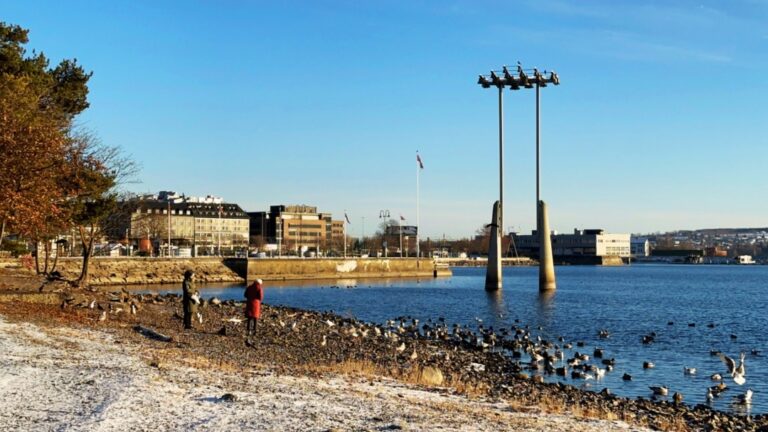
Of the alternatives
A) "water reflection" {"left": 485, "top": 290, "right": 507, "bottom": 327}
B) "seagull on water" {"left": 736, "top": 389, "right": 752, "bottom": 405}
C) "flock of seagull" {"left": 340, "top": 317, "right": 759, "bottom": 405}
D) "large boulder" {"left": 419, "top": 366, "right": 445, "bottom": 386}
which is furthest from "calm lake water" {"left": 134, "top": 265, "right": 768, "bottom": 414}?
"large boulder" {"left": 419, "top": 366, "right": 445, "bottom": 386}

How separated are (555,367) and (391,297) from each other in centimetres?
5089

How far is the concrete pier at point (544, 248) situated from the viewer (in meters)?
86.9

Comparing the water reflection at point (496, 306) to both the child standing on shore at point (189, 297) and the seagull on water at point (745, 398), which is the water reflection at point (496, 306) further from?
the seagull on water at point (745, 398)

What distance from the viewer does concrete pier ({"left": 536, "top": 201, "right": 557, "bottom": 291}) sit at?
86875mm

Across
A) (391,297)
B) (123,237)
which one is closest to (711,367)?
(391,297)

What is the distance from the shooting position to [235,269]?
377 ft

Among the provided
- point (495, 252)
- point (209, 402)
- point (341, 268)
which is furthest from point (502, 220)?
point (209, 402)

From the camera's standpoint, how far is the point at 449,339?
136 ft

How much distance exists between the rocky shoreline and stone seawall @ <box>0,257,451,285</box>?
150 ft

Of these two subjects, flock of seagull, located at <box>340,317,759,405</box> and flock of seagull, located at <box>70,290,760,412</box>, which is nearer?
flock of seagull, located at <box>340,317,759,405</box>

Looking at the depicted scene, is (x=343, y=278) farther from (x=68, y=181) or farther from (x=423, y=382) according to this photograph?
(x=423, y=382)

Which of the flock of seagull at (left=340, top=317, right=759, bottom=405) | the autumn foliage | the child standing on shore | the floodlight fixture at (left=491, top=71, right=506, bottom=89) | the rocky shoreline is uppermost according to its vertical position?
the floodlight fixture at (left=491, top=71, right=506, bottom=89)

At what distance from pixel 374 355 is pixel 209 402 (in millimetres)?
14731

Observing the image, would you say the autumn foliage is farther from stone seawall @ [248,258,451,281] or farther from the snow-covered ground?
stone seawall @ [248,258,451,281]
